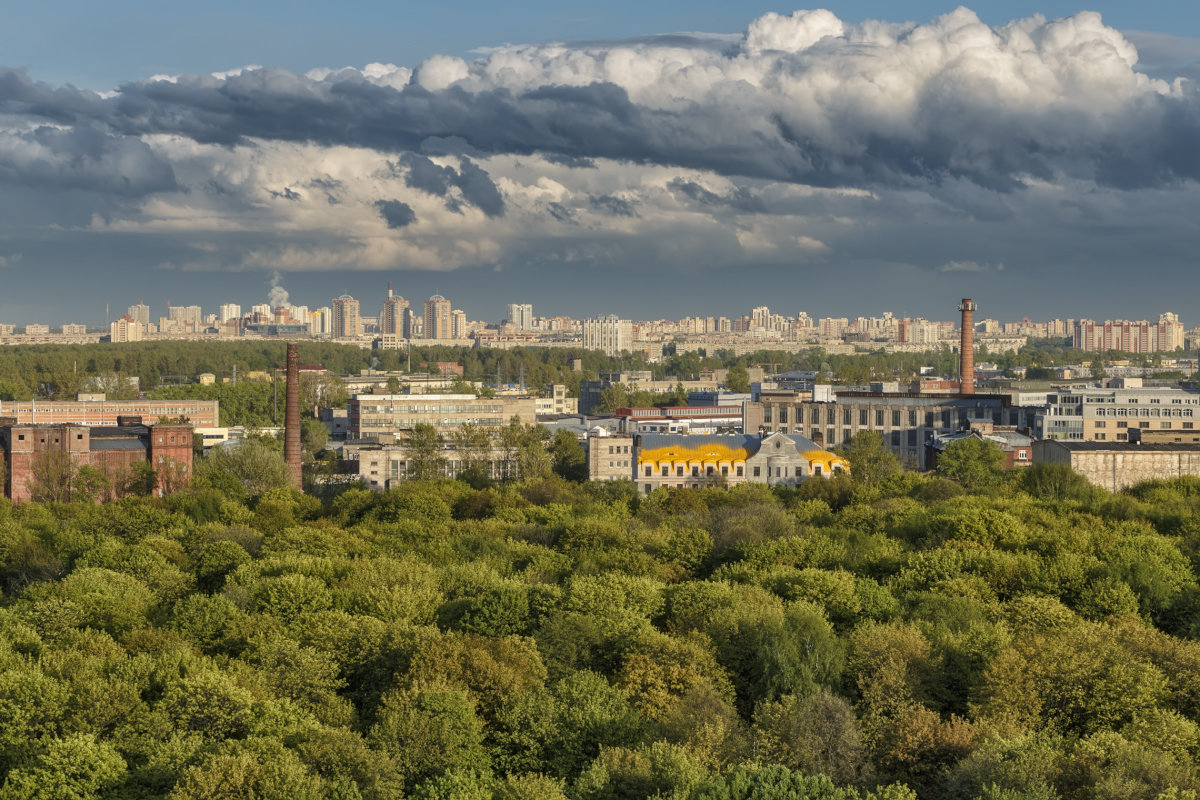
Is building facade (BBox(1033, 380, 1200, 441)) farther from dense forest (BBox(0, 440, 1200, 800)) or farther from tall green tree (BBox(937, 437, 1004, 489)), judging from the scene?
dense forest (BBox(0, 440, 1200, 800))

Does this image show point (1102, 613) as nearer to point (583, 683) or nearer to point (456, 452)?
point (583, 683)

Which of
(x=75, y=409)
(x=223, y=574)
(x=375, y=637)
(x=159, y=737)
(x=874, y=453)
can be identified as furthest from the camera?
(x=75, y=409)

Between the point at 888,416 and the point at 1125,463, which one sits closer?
the point at 1125,463

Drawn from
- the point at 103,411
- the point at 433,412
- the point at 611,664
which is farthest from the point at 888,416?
the point at 611,664

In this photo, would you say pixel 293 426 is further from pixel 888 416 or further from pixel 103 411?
pixel 888 416

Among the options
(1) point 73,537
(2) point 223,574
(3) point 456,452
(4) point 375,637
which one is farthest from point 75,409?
(4) point 375,637

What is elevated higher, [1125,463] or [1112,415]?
[1112,415]

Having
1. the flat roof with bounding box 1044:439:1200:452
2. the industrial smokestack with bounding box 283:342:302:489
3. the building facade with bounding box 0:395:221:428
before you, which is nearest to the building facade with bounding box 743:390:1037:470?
the flat roof with bounding box 1044:439:1200:452
